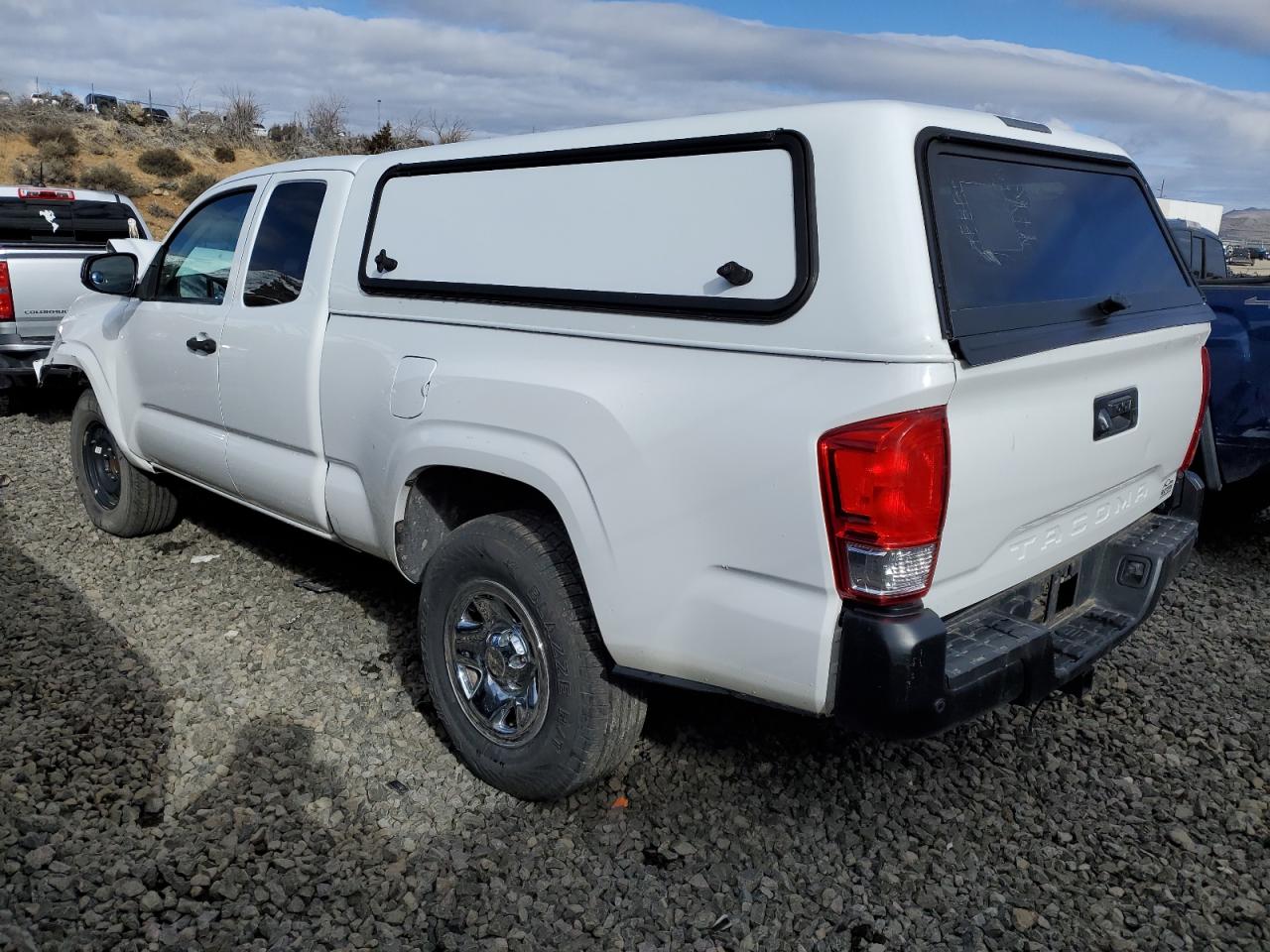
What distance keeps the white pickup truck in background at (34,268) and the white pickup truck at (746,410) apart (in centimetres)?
545

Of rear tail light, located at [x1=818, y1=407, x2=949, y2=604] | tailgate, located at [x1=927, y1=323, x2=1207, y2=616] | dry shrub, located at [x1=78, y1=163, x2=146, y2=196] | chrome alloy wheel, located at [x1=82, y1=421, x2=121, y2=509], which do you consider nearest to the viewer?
rear tail light, located at [x1=818, y1=407, x2=949, y2=604]

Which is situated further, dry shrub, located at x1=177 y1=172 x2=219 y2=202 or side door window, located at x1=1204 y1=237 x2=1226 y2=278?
dry shrub, located at x1=177 y1=172 x2=219 y2=202

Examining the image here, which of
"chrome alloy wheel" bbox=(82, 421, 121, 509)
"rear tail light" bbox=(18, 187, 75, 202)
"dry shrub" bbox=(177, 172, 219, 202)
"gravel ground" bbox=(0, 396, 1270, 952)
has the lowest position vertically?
"gravel ground" bbox=(0, 396, 1270, 952)

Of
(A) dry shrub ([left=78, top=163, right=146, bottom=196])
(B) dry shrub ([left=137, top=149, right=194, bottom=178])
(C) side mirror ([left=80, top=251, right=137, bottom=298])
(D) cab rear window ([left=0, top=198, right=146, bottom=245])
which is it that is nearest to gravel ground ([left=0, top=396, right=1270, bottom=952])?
(C) side mirror ([left=80, top=251, right=137, bottom=298])

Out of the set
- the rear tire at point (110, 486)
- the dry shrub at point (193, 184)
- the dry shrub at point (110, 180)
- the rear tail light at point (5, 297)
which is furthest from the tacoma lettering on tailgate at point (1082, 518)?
the dry shrub at point (193, 184)

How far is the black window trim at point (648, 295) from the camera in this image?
2383 mm

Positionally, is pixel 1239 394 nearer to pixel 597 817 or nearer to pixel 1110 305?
pixel 1110 305

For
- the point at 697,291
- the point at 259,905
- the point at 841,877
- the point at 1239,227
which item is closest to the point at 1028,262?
the point at 697,291

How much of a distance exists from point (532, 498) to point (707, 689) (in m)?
0.84

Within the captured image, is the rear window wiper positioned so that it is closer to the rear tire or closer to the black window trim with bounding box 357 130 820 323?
the black window trim with bounding box 357 130 820 323

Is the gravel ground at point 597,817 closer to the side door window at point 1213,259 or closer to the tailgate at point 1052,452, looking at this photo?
the tailgate at point 1052,452

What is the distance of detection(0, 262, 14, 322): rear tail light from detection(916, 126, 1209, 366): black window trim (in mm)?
7932

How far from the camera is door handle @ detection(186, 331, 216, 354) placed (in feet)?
14.3

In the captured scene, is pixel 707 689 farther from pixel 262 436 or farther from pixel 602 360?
pixel 262 436
